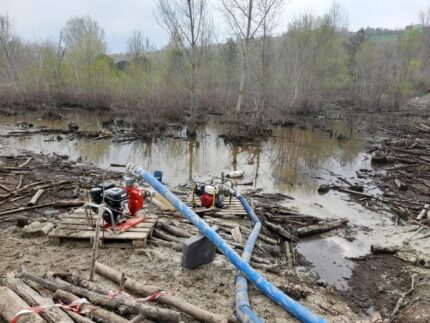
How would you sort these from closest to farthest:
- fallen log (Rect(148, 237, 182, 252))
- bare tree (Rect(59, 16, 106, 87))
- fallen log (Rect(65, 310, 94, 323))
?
1. fallen log (Rect(65, 310, 94, 323))
2. fallen log (Rect(148, 237, 182, 252))
3. bare tree (Rect(59, 16, 106, 87))

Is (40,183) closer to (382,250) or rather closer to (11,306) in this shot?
(11,306)

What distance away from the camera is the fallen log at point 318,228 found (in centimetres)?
736

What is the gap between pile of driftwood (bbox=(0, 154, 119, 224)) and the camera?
7.71 m

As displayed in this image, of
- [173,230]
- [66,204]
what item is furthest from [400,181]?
[66,204]

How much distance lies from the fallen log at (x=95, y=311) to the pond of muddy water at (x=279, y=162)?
403 cm

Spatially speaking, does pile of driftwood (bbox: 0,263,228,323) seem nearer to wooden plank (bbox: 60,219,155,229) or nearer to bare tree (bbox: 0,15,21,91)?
wooden plank (bbox: 60,219,155,229)

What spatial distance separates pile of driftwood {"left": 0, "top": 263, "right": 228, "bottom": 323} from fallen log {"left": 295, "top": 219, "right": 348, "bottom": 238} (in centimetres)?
417

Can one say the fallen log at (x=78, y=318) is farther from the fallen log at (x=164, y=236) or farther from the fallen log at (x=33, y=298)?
the fallen log at (x=164, y=236)

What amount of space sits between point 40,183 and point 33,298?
21.5 feet

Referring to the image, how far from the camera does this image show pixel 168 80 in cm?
2941

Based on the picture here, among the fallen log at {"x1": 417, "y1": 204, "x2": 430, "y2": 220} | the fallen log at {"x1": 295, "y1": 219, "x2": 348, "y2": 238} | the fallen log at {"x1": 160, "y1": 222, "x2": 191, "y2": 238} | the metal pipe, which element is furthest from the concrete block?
the fallen log at {"x1": 417, "y1": 204, "x2": 430, "y2": 220}

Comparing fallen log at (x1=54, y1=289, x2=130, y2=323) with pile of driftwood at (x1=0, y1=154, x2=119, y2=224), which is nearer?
fallen log at (x1=54, y1=289, x2=130, y2=323)

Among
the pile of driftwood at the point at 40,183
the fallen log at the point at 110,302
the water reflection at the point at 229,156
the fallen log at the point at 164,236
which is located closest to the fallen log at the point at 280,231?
the fallen log at the point at 164,236

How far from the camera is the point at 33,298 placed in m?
3.49
